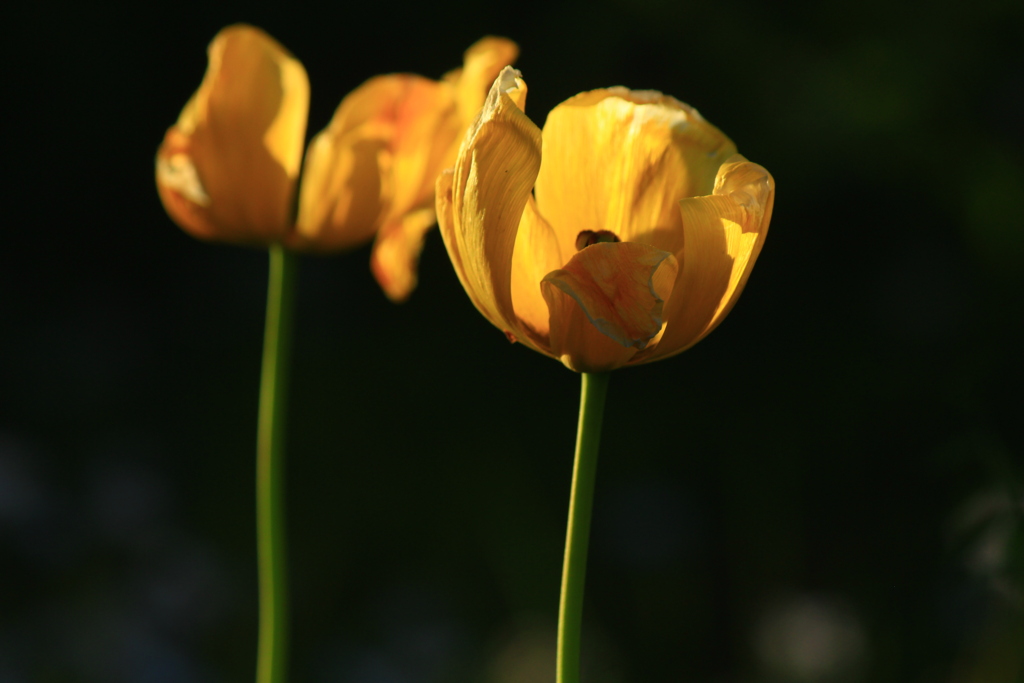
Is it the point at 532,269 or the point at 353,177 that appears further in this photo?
the point at 353,177

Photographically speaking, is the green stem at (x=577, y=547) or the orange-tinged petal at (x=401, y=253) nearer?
the green stem at (x=577, y=547)

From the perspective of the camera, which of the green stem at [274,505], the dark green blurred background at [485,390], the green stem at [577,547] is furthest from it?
the dark green blurred background at [485,390]

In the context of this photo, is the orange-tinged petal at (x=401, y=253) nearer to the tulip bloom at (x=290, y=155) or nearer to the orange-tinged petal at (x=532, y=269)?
the tulip bloom at (x=290, y=155)

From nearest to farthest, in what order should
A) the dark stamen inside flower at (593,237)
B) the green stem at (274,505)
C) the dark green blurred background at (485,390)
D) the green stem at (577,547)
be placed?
the green stem at (577,547)
the dark stamen inside flower at (593,237)
the green stem at (274,505)
the dark green blurred background at (485,390)

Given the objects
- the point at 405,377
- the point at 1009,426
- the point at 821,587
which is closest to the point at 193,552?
the point at 405,377

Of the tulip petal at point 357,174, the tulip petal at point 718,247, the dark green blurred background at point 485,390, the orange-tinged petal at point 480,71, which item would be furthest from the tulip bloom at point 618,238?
the dark green blurred background at point 485,390

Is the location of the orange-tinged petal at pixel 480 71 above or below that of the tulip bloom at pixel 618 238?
above

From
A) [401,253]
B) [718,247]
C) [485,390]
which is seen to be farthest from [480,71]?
[485,390]

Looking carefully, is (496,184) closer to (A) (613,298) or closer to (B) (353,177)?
(A) (613,298)
